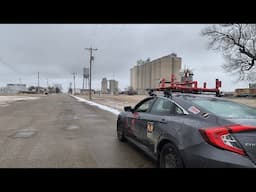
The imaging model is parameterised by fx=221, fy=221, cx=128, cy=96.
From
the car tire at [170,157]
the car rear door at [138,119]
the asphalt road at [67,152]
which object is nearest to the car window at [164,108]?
the car rear door at [138,119]

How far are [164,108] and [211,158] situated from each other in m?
1.52

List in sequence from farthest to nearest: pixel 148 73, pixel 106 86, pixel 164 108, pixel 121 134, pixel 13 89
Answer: pixel 106 86 → pixel 13 89 → pixel 148 73 → pixel 121 134 → pixel 164 108

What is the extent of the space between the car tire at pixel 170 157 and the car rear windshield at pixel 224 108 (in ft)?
2.67

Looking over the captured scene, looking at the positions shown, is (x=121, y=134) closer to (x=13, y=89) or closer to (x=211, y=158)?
(x=211, y=158)

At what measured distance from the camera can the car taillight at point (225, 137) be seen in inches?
105

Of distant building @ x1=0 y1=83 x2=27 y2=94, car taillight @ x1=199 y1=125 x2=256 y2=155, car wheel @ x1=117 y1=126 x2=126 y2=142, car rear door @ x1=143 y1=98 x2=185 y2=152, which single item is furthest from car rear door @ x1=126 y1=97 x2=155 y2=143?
distant building @ x1=0 y1=83 x2=27 y2=94

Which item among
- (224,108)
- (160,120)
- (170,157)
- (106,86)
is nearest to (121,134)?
(160,120)

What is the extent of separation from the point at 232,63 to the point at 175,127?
27.3m

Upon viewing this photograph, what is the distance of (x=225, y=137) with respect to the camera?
8.99 ft
